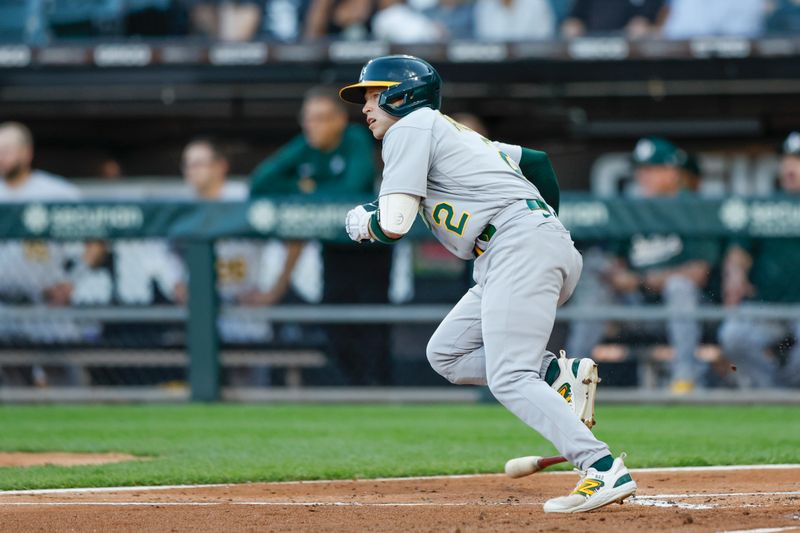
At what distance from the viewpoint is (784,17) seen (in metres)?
9.84

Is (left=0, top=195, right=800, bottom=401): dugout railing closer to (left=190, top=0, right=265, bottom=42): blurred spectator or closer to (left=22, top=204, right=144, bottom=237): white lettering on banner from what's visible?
(left=22, top=204, right=144, bottom=237): white lettering on banner

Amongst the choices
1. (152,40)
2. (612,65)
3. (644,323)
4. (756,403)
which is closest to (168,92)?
(152,40)

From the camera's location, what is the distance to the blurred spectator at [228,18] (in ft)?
34.3

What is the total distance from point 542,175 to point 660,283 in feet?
12.4

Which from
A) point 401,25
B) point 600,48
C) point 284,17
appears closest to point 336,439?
point 600,48

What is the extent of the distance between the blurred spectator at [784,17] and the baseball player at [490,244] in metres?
5.78

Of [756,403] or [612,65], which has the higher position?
[612,65]

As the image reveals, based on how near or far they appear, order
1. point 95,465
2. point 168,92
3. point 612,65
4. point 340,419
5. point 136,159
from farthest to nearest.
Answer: point 136,159
point 168,92
point 612,65
point 340,419
point 95,465

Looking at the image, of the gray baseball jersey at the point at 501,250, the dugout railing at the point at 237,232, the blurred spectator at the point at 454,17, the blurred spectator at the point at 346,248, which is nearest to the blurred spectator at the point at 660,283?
the dugout railing at the point at 237,232

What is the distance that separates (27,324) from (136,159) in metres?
3.14

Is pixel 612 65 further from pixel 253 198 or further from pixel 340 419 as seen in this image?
pixel 340 419

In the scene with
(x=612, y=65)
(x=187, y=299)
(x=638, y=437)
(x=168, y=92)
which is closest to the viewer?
(x=638, y=437)

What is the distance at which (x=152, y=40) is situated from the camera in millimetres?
10328

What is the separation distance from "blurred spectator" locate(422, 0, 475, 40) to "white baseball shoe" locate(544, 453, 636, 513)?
6324mm
